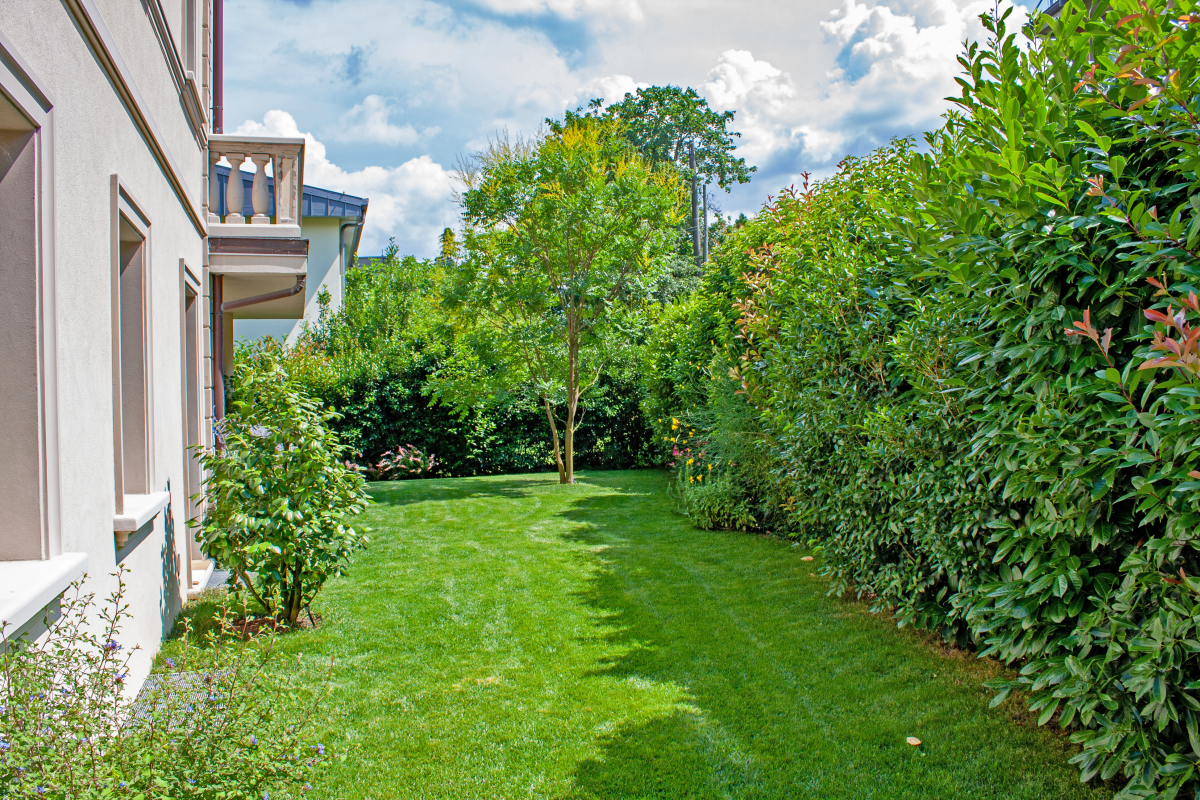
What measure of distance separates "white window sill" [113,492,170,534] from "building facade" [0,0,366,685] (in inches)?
0.5

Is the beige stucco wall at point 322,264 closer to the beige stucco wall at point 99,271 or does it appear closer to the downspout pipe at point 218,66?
the downspout pipe at point 218,66

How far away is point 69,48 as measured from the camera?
2814mm

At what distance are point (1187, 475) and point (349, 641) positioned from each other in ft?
15.8

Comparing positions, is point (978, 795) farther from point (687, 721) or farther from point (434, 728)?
point (434, 728)

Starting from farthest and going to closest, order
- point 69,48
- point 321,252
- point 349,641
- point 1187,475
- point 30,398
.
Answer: point 321,252, point 349,641, point 69,48, point 30,398, point 1187,475

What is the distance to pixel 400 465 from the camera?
14359 mm

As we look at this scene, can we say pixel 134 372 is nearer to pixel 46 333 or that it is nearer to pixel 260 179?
pixel 46 333

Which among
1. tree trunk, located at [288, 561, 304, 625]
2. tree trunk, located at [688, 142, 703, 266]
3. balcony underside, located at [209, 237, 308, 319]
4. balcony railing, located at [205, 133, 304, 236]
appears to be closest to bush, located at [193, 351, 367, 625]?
tree trunk, located at [288, 561, 304, 625]

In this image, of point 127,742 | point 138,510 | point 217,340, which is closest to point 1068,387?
point 127,742

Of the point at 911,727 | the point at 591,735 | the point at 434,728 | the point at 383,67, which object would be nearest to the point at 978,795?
the point at 911,727

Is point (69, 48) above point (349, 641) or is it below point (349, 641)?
above

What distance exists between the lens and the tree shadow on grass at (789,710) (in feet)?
10.1

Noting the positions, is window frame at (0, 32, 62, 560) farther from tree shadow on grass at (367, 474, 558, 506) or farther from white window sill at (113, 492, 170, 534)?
tree shadow on grass at (367, 474, 558, 506)

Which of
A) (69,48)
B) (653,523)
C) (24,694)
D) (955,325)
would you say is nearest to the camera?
(24,694)
